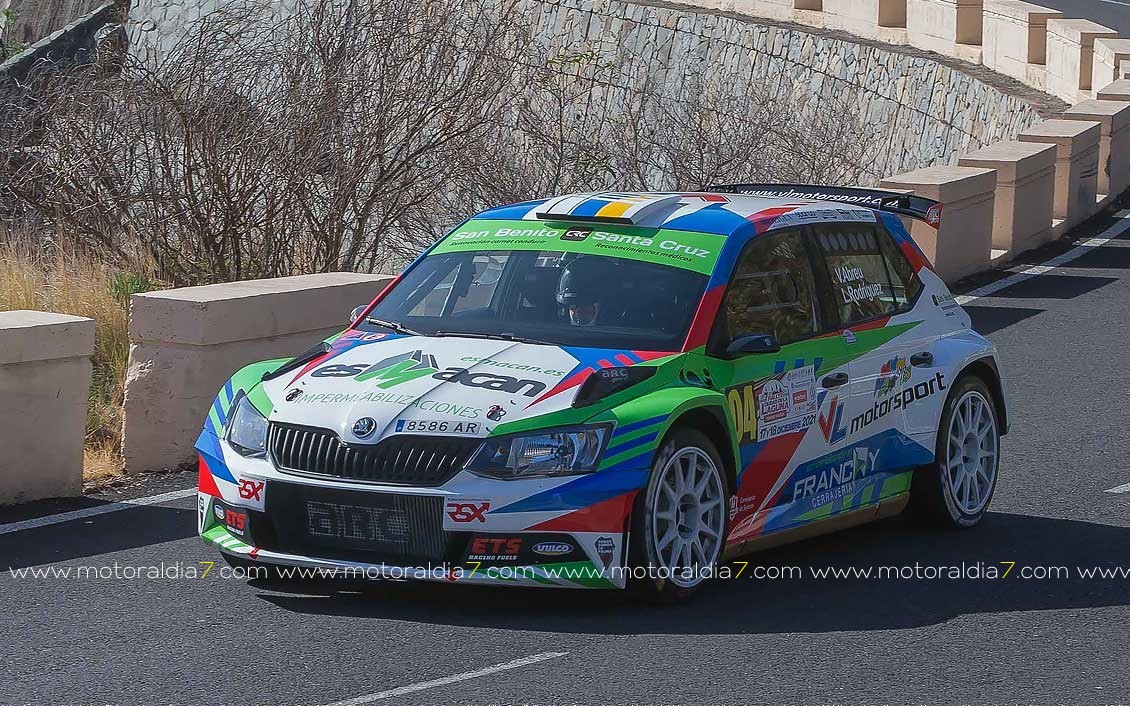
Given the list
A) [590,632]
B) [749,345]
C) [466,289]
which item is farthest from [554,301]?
[590,632]

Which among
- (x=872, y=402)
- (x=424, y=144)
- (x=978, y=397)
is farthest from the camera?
(x=424, y=144)

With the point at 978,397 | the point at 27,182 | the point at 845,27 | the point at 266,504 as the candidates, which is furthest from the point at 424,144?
the point at 845,27

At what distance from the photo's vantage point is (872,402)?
25.4 feet

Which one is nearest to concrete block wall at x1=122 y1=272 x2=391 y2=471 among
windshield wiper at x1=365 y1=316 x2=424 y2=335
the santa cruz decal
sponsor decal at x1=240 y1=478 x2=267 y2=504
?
windshield wiper at x1=365 y1=316 x2=424 y2=335

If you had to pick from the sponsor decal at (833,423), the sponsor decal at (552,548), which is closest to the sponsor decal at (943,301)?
the sponsor decal at (833,423)

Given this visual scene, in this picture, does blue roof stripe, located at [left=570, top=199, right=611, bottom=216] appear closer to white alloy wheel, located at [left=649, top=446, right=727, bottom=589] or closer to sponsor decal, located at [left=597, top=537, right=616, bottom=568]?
white alloy wheel, located at [left=649, top=446, right=727, bottom=589]

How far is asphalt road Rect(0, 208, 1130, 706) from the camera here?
5.80 meters

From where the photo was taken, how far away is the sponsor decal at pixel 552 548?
6320 mm

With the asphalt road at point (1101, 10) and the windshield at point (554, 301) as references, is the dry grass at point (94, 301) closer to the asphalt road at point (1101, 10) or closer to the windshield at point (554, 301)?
the windshield at point (554, 301)

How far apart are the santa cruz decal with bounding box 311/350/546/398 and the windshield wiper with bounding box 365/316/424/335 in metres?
0.35

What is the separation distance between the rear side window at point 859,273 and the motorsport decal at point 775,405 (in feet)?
1.58

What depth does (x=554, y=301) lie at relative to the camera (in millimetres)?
7262

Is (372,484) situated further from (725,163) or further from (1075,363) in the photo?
(725,163)

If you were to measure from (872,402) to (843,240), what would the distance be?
0.76 meters
